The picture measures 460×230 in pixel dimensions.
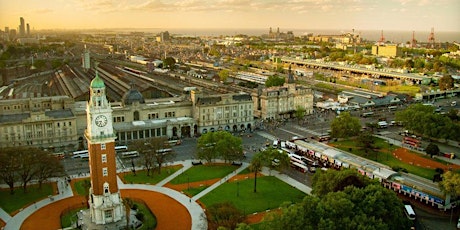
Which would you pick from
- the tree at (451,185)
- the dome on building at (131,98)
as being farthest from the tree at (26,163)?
the tree at (451,185)

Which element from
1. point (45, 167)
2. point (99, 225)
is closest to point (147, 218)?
point (99, 225)

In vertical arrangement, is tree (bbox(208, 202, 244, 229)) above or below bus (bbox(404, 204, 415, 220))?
above

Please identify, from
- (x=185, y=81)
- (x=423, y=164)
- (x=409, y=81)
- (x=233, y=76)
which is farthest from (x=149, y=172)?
(x=409, y=81)

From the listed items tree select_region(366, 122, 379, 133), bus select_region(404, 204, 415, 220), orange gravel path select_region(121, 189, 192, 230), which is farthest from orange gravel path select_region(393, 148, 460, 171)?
orange gravel path select_region(121, 189, 192, 230)

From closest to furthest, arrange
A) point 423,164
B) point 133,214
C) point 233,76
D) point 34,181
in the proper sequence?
point 133,214
point 34,181
point 423,164
point 233,76

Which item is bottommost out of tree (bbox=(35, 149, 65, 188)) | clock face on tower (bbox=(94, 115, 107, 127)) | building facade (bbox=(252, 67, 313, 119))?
tree (bbox=(35, 149, 65, 188))

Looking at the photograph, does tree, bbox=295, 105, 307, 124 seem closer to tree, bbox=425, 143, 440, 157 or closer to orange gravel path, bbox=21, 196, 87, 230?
tree, bbox=425, 143, 440, 157

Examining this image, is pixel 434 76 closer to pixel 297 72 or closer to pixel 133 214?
pixel 297 72
